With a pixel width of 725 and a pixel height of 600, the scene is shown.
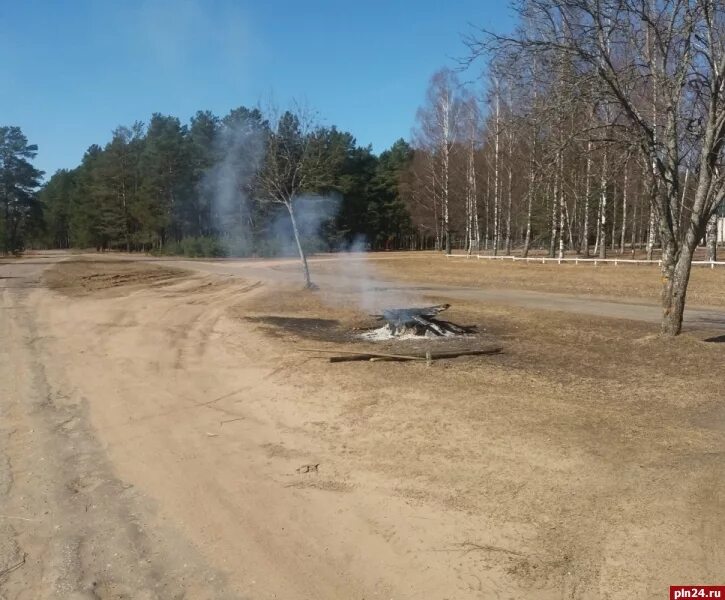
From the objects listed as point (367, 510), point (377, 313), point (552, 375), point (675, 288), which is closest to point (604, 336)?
point (675, 288)

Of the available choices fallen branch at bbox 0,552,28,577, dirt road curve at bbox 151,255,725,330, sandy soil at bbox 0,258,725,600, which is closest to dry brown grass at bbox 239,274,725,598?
sandy soil at bbox 0,258,725,600

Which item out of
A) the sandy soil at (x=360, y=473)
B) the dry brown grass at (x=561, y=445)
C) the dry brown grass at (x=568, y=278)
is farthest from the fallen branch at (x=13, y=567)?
the dry brown grass at (x=568, y=278)

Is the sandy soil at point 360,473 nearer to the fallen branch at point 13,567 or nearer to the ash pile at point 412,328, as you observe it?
the fallen branch at point 13,567

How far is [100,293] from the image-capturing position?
56.4 feet

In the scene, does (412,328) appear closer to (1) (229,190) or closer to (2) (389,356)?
(2) (389,356)

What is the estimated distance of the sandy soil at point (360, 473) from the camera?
331 cm

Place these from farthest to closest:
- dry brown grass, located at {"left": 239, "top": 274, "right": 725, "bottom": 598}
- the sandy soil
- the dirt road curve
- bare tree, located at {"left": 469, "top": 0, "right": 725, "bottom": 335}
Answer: the dirt road curve
bare tree, located at {"left": 469, "top": 0, "right": 725, "bottom": 335}
dry brown grass, located at {"left": 239, "top": 274, "right": 725, "bottom": 598}
the sandy soil

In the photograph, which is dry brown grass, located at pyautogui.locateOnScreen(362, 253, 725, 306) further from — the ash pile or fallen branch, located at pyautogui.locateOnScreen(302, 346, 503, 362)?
fallen branch, located at pyautogui.locateOnScreen(302, 346, 503, 362)

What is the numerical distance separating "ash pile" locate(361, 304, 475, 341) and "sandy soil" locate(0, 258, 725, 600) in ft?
5.09

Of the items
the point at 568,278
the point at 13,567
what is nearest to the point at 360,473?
the point at 13,567

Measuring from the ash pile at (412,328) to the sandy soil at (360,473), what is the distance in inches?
61.1

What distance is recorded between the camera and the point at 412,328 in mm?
10156

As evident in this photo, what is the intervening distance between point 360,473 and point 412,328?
18.7ft

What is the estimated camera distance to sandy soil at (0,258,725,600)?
331cm
